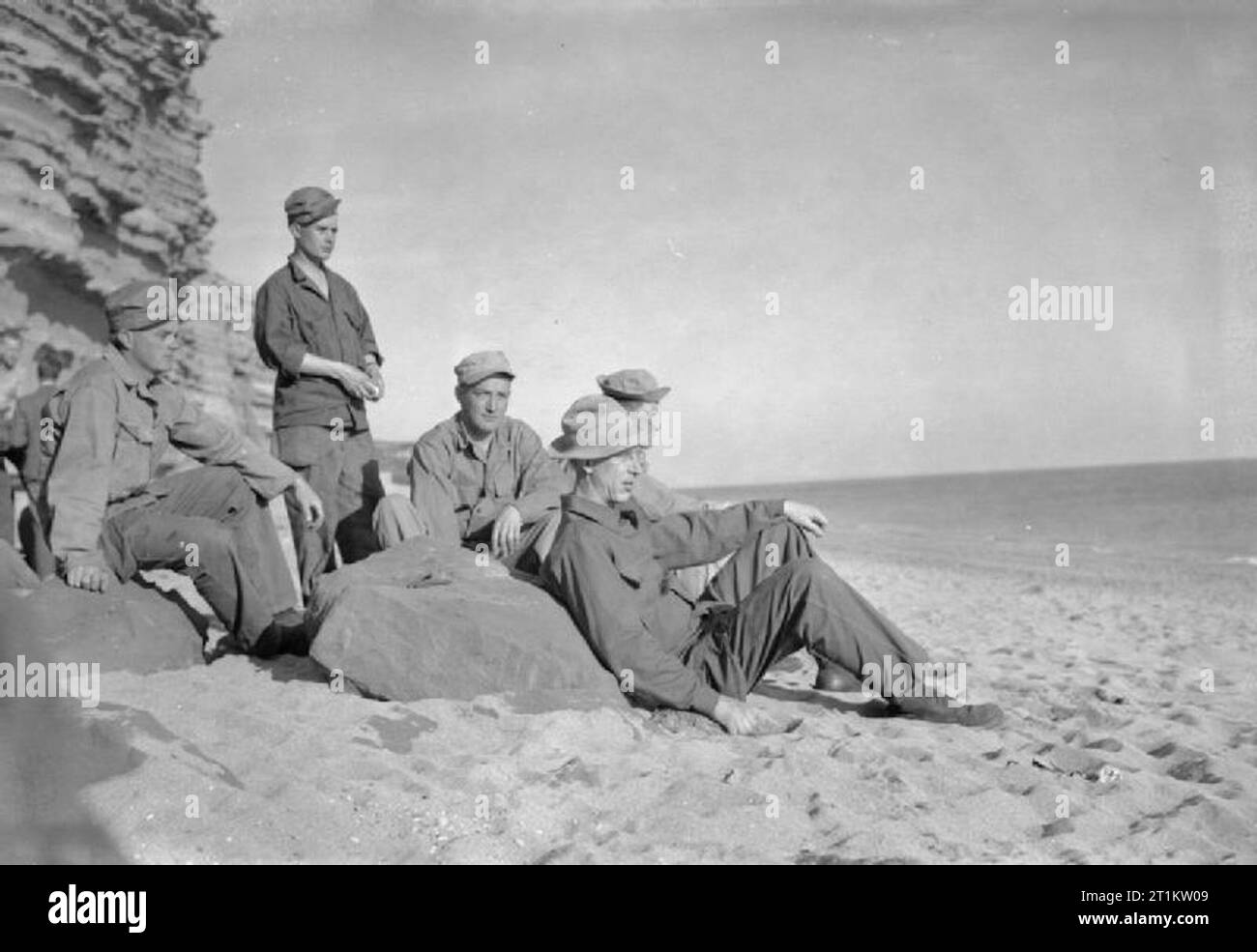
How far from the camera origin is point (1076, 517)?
116 ft

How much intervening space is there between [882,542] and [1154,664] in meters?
19.9

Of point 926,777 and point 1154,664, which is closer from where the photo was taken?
point 926,777

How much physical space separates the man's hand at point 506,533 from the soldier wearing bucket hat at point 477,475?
0.04 metres

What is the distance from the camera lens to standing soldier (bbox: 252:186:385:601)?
220 inches

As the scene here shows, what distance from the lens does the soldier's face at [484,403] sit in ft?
17.7

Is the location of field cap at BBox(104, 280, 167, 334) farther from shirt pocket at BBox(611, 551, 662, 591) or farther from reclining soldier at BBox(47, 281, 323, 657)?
shirt pocket at BBox(611, 551, 662, 591)

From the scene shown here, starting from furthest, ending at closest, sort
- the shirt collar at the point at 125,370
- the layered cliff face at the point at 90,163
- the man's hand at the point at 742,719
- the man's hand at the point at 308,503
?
1. the layered cliff face at the point at 90,163
2. the man's hand at the point at 308,503
3. the shirt collar at the point at 125,370
4. the man's hand at the point at 742,719

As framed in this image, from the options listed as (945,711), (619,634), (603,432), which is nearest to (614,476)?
(603,432)

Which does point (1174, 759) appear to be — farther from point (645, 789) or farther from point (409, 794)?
point (409, 794)

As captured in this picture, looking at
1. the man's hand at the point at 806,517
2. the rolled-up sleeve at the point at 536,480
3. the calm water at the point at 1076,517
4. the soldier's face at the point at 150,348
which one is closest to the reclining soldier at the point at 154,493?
the soldier's face at the point at 150,348

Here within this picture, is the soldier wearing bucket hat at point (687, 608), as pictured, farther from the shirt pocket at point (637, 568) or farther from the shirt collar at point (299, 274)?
the shirt collar at point (299, 274)
